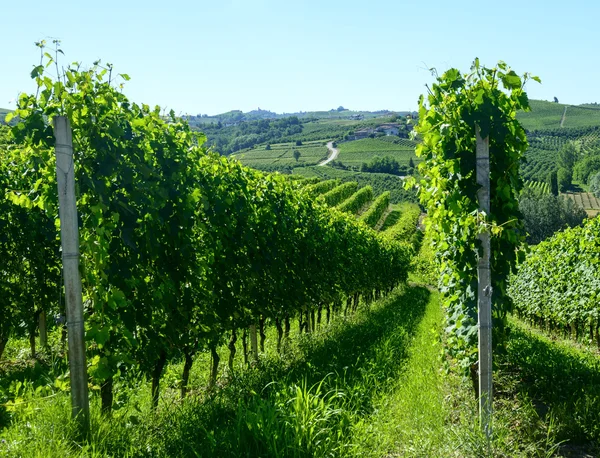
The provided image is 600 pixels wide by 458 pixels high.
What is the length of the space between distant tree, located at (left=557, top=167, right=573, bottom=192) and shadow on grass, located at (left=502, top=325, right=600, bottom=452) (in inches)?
3896

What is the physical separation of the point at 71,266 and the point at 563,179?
10561 cm

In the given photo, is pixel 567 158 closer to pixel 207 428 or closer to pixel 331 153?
pixel 331 153

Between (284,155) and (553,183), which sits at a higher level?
(284,155)

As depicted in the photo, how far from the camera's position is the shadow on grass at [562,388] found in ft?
15.5

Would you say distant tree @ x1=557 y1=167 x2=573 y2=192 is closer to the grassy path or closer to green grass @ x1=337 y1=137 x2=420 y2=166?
green grass @ x1=337 y1=137 x2=420 y2=166

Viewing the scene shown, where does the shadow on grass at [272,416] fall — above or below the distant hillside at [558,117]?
below

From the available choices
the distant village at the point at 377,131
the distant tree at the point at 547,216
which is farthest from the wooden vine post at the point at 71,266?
the distant village at the point at 377,131

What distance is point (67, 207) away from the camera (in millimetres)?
4020

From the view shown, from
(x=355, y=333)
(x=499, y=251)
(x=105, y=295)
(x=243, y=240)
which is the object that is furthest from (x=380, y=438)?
(x=355, y=333)

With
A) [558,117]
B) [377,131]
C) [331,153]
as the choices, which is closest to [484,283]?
[331,153]

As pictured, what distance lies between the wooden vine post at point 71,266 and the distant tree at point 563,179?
345ft

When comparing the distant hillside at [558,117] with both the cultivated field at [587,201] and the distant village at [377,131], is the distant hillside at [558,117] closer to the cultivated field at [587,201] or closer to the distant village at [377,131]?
the distant village at [377,131]

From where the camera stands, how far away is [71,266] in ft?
13.2

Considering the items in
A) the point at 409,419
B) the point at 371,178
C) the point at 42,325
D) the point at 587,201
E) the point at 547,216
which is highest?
the point at 409,419
